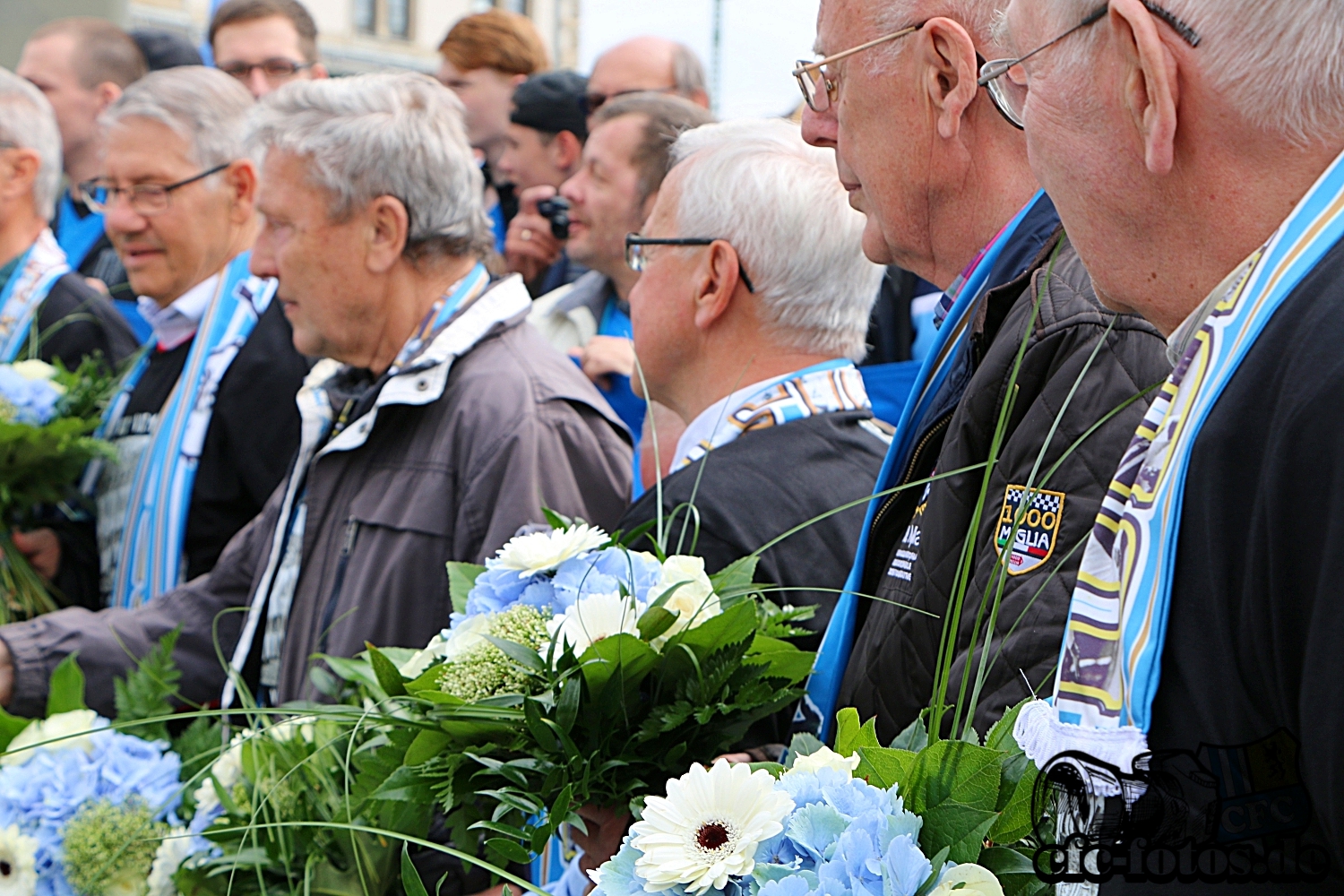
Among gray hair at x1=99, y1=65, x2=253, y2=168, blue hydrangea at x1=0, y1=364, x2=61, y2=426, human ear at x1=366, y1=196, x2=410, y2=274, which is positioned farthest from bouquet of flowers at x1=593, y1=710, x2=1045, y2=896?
gray hair at x1=99, y1=65, x2=253, y2=168

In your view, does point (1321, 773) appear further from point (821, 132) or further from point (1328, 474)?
point (821, 132)

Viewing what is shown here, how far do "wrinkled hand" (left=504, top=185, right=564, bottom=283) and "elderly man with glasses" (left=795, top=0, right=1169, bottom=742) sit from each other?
3.20 m

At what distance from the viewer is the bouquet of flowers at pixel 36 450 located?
391 centimetres

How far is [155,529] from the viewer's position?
397 cm

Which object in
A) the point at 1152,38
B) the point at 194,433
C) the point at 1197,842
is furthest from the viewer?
the point at 194,433

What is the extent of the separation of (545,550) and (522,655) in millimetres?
235

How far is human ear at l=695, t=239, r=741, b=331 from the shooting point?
2672 millimetres

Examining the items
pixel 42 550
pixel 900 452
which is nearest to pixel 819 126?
pixel 900 452

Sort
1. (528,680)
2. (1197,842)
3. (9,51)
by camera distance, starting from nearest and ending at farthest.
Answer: (1197,842)
(528,680)
(9,51)

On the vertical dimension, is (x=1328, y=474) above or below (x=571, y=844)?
above

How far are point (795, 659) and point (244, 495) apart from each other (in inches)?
99.9

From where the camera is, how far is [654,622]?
1.72 m

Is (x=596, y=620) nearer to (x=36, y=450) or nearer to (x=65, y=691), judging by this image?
(x=65, y=691)

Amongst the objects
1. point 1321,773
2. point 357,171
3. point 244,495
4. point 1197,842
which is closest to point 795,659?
point 1197,842
